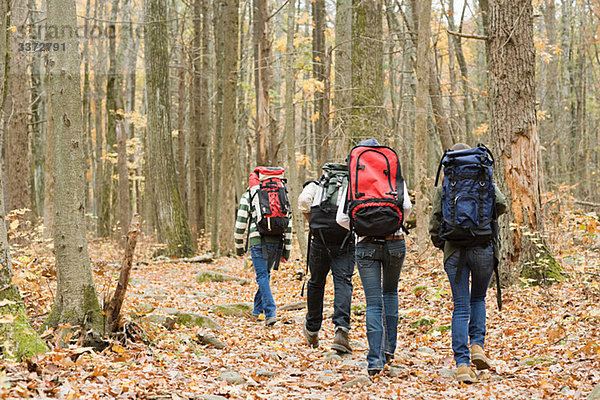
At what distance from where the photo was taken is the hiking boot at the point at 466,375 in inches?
199

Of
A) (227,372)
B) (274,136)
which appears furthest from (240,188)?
(227,372)

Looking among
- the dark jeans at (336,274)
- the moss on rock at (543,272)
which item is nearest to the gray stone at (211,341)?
the dark jeans at (336,274)

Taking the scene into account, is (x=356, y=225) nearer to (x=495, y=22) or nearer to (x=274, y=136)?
(x=495, y=22)

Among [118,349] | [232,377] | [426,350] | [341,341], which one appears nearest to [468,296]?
[426,350]

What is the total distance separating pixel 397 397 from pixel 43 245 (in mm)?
11748

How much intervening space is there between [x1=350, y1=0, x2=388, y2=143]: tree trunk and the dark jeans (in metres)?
4.56

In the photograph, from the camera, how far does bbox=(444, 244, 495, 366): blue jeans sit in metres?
5.20

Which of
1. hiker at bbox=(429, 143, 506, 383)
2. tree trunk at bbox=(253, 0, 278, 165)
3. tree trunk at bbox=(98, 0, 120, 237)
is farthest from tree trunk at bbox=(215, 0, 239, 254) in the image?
hiker at bbox=(429, 143, 506, 383)

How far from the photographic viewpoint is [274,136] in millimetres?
15117

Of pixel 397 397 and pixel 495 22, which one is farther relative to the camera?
pixel 495 22

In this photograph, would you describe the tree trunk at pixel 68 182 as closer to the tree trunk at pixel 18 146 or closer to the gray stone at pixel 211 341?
the gray stone at pixel 211 341

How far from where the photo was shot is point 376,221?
202 inches

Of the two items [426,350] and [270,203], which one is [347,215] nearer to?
[426,350]

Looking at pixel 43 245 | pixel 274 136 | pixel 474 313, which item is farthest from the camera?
pixel 274 136
